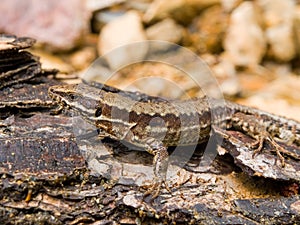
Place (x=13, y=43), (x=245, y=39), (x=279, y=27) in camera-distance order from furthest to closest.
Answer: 1. (x=279, y=27)
2. (x=245, y=39)
3. (x=13, y=43)

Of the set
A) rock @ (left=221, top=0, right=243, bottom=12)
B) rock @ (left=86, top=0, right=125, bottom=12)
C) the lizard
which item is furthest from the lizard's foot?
rock @ (left=86, top=0, right=125, bottom=12)

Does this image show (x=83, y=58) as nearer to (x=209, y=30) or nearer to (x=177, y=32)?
(x=177, y=32)

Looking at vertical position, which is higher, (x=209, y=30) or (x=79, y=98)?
(x=209, y=30)

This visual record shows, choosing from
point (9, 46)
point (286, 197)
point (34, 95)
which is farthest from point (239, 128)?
point (9, 46)

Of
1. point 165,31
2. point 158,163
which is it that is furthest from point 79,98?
point 165,31

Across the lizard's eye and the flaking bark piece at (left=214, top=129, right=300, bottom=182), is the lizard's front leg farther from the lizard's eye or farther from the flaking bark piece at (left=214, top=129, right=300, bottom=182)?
the flaking bark piece at (left=214, top=129, right=300, bottom=182)
